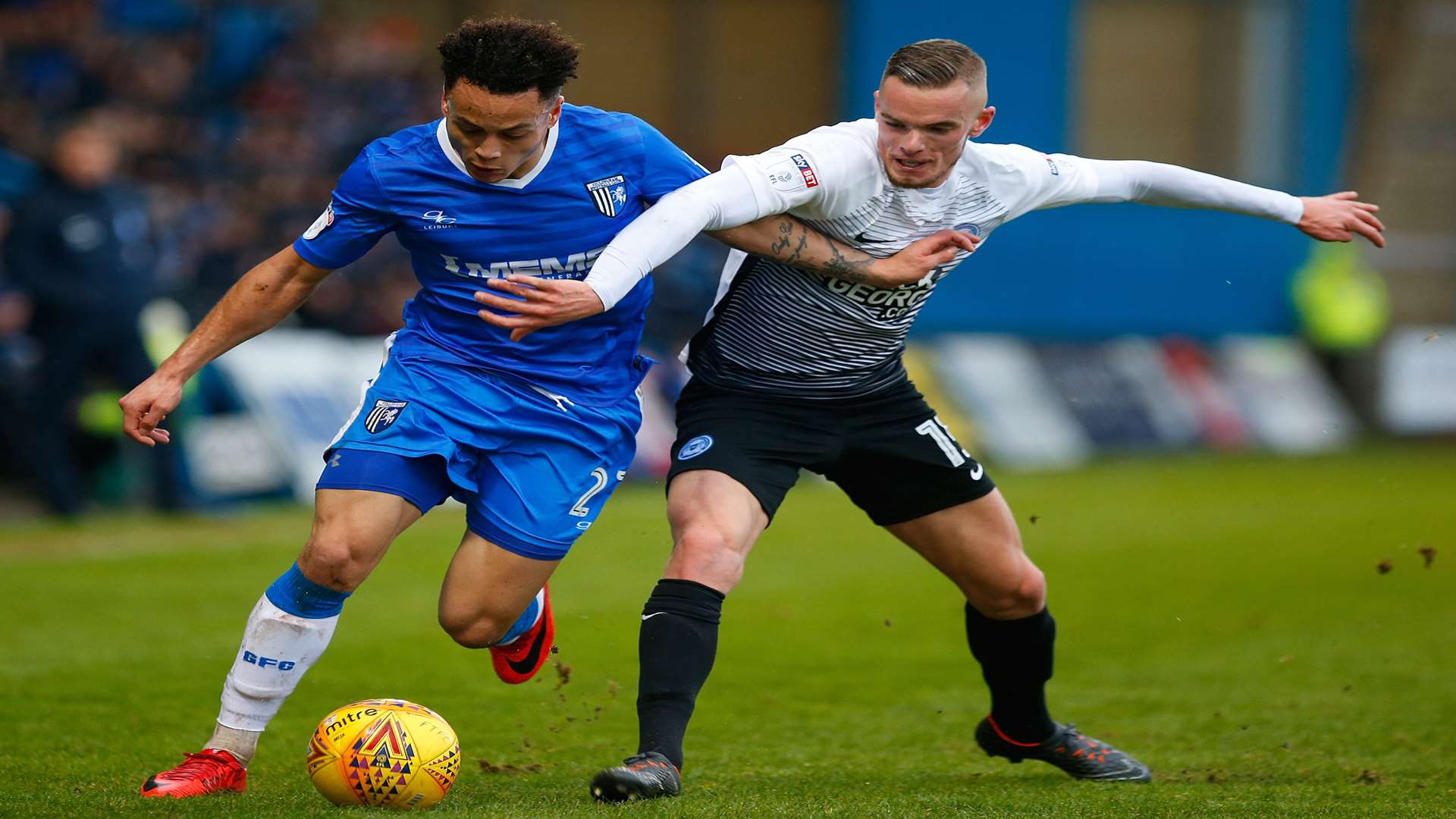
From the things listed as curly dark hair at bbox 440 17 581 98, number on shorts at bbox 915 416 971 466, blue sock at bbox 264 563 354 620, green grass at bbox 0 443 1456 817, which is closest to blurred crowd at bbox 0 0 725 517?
green grass at bbox 0 443 1456 817

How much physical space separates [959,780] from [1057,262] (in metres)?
15.5

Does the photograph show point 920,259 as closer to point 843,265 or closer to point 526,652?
point 843,265

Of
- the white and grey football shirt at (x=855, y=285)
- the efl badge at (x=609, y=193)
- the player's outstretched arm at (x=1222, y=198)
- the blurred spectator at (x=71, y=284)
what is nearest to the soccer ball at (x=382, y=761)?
the white and grey football shirt at (x=855, y=285)

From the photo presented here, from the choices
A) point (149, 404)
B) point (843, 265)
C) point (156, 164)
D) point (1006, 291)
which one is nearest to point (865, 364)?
point (843, 265)

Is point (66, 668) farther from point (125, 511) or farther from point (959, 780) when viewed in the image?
point (125, 511)

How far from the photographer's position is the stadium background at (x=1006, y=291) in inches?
404

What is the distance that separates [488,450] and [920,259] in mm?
1373

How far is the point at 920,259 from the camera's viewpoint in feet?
16.1

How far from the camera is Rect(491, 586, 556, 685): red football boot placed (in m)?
5.76

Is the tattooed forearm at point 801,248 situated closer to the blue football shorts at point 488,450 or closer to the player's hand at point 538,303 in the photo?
the player's hand at point 538,303

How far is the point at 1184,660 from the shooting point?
7770 mm

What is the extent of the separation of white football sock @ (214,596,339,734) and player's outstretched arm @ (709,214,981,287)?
160 cm

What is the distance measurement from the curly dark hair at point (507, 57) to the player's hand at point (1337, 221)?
2.35 meters

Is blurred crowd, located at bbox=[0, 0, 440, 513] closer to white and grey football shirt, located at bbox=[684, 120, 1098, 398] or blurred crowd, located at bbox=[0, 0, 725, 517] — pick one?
blurred crowd, located at bbox=[0, 0, 725, 517]
